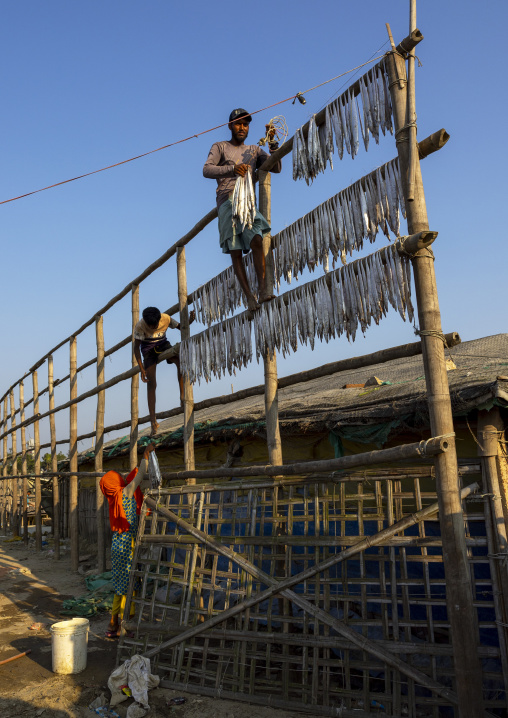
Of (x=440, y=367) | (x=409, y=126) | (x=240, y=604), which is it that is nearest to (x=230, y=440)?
(x=240, y=604)

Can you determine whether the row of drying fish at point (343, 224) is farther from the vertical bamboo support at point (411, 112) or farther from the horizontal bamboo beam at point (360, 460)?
the horizontal bamboo beam at point (360, 460)

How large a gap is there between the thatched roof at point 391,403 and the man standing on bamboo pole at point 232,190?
132cm

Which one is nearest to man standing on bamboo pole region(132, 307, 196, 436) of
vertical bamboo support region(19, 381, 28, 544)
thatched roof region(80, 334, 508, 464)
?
thatched roof region(80, 334, 508, 464)

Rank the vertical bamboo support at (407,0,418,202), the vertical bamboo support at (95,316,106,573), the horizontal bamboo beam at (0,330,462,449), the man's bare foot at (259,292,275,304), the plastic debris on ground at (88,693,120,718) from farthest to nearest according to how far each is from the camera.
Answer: the vertical bamboo support at (95,316,106,573) < the man's bare foot at (259,292,275,304) < the plastic debris on ground at (88,693,120,718) < the horizontal bamboo beam at (0,330,462,449) < the vertical bamboo support at (407,0,418,202)

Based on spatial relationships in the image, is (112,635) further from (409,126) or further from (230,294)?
(409,126)

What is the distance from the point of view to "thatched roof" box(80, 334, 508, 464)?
12.8 ft

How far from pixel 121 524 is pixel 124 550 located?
28 centimetres

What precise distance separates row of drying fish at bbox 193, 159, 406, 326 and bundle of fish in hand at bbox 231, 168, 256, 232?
327 millimetres

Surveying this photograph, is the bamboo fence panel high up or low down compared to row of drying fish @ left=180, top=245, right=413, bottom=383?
down

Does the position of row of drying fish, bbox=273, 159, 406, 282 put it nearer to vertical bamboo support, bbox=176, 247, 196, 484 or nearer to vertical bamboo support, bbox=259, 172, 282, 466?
vertical bamboo support, bbox=259, 172, 282, 466

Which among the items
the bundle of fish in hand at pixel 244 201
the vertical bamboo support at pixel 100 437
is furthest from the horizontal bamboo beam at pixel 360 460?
the vertical bamboo support at pixel 100 437

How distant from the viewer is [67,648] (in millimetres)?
4816

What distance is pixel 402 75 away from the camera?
3.66 meters

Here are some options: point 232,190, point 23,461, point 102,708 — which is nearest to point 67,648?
point 102,708
